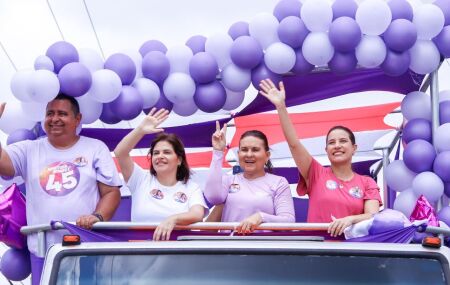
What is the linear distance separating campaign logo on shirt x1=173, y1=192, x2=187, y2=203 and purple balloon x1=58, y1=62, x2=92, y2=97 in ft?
4.30

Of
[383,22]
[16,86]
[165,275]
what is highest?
[383,22]

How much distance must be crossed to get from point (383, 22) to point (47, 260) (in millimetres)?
3511

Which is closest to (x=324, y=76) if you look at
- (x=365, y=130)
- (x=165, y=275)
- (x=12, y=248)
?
(x=365, y=130)

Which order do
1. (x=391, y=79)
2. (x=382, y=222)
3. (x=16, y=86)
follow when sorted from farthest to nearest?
(x=391, y=79) < (x=16, y=86) < (x=382, y=222)

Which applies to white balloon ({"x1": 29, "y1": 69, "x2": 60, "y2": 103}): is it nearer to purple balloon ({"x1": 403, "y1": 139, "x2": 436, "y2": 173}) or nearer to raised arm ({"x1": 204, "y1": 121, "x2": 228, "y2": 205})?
raised arm ({"x1": 204, "y1": 121, "x2": 228, "y2": 205})

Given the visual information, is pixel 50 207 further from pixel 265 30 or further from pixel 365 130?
pixel 365 130

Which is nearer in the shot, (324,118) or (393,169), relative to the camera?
(393,169)

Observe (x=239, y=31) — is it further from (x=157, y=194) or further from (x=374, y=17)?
(x=157, y=194)

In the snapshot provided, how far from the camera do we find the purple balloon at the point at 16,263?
519cm

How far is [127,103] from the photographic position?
6043mm

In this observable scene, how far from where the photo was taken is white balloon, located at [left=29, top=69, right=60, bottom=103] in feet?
17.8

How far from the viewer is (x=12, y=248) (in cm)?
523

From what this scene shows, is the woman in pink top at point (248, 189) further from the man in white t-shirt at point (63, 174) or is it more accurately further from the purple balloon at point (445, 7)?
the purple balloon at point (445, 7)

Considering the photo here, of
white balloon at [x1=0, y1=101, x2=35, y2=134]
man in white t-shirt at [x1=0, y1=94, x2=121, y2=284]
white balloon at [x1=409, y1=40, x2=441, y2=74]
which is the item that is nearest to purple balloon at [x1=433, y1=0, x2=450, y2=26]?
white balloon at [x1=409, y1=40, x2=441, y2=74]
